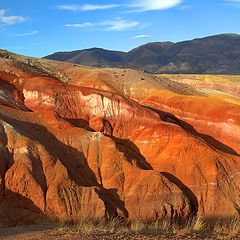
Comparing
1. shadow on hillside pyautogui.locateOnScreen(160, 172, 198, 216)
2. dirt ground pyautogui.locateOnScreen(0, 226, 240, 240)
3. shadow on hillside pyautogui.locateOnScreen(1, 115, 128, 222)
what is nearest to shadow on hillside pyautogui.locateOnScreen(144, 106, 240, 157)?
shadow on hillside pyautogui.locateOnScreen(160, 172, 198, 216)

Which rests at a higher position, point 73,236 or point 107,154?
point 73,236

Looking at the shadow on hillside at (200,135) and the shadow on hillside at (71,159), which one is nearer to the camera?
the shadow on hillside at (71,159)

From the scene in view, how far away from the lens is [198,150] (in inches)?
1423

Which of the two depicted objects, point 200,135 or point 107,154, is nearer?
point 107,154

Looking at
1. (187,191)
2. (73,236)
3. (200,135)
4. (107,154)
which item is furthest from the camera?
(200,135)

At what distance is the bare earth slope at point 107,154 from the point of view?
93.7 feet

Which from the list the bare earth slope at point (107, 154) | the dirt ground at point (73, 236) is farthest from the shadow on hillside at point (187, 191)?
the dirt ground at point (73, 236)

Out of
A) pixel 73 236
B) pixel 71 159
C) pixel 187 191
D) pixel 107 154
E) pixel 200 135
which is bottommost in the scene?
pixel 187 191

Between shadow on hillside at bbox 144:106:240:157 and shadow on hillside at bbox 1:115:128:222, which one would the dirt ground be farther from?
shadow on hillside at bbox 144:106:240:157

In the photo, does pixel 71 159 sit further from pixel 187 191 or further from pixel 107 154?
pixel 187 191

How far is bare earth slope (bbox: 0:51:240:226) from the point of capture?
1124 inches

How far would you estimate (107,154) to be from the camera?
110 feet

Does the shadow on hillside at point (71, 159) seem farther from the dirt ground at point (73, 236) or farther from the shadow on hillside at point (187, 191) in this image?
the dirt ground at point (73, 236)

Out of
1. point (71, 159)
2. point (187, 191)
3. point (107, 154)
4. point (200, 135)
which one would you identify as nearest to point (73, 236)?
point (71, 159)
